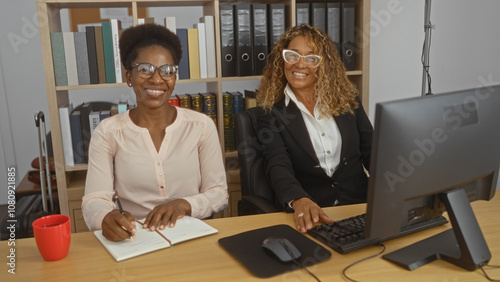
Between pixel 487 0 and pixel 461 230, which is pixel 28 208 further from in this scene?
pixel 487 0

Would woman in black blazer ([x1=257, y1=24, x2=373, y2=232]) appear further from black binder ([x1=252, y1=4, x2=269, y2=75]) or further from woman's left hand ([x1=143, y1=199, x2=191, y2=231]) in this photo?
woman's left hand ([x1=143, y1=199, x2=191, y2=231])

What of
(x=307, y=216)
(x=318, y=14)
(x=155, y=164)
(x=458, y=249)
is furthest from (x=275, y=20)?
(x=458, y=249)

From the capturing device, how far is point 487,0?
321 centimetres

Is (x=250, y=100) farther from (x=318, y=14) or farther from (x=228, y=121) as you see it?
(x=318, y=14)

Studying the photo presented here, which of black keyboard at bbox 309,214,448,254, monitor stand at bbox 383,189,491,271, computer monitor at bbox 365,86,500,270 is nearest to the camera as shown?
computer monitor at bbox 365,86,500,270

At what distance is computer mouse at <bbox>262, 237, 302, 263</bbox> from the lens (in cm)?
108

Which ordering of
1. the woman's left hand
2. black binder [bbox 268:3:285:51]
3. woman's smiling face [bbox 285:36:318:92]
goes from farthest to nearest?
1. black binder [bbox 268:3:285:51]
2. woman's smiling face [bbox 285:36:318:92]
3. the woman's left hand

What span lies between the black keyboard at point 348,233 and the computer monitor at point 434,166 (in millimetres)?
80

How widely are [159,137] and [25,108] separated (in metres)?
2.38

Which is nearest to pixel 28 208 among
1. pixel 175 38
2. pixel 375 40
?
pixel 175 38

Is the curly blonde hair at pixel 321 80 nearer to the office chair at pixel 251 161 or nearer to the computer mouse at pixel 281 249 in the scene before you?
the office chair at pixel 251 161

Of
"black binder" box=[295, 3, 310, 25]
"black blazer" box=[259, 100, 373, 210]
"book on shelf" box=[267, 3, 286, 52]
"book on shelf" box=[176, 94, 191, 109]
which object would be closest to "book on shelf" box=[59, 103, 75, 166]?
"book on shelf" box=[176, 94, 191, 109]

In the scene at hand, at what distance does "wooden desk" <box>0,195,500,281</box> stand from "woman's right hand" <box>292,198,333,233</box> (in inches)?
6.7

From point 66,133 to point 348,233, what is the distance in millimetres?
1674
